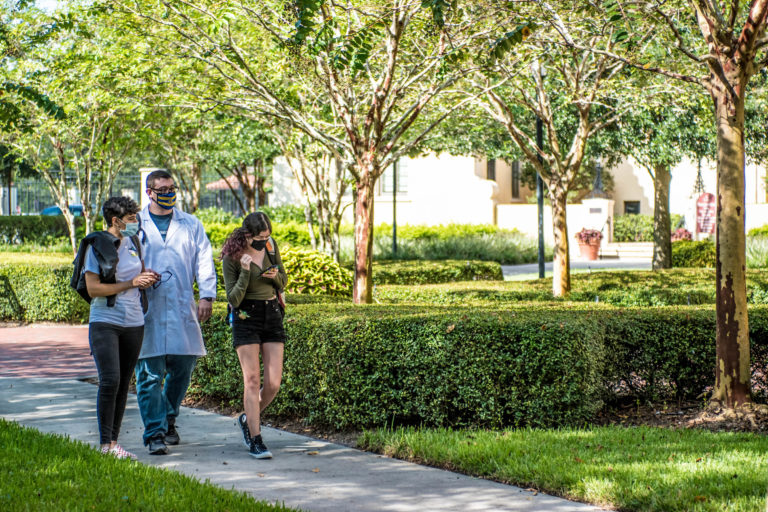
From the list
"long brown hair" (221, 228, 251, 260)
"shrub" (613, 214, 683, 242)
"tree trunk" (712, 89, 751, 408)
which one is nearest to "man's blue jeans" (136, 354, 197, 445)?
"long brown hair" (221, 228, 251, 260)

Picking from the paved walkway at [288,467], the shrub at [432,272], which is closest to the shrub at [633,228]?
the shrub at [432,272]

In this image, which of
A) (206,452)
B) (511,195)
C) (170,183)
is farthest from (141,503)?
(511,195)

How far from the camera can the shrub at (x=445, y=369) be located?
22.1ft

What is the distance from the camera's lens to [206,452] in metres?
6.32

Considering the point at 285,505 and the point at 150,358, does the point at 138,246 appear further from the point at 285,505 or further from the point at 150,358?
the point at 285,505

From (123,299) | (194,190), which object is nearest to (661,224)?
(123,299)

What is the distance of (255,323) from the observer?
6285 mm

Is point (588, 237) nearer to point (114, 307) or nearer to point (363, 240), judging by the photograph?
point (363, 240)

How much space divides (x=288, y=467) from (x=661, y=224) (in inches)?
709

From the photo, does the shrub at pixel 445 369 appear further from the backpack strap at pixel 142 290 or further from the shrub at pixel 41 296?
the shrub at pixel 41 296

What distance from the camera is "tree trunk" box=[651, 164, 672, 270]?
2214 cm

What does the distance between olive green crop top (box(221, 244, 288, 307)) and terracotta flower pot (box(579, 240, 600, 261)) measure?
94.4ft

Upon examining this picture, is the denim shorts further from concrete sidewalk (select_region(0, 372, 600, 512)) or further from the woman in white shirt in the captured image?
concrete sidewalk (select_region(0, 372, 600, 512))

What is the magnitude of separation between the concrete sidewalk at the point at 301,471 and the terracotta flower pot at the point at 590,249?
27639mm
